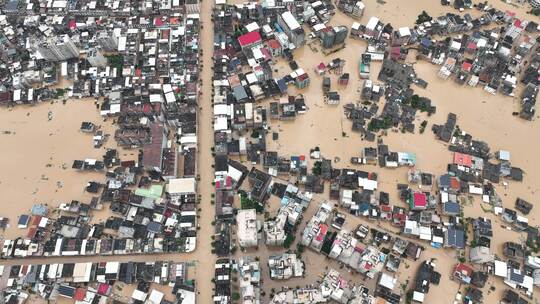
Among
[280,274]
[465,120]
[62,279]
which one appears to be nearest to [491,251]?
[465,120]

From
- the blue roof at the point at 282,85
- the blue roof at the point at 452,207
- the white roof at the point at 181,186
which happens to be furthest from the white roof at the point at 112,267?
the blue roof at the point at 452,207

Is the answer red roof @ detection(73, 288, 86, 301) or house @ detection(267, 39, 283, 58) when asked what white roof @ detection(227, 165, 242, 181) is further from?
red roof @ detection(73, 288, 86, 301)

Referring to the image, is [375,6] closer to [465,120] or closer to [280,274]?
[465,120]

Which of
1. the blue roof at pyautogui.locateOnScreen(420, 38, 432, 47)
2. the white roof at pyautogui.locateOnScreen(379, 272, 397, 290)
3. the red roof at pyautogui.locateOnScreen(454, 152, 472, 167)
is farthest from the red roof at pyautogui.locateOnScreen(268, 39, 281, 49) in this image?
the white roof at pyautogui.locateOnScreen(379, 272, 397, 290)

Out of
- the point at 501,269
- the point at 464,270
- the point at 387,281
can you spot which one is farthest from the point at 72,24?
the point at 501,269

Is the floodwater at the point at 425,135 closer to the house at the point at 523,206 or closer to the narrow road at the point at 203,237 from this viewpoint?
the house at the point at 523,206

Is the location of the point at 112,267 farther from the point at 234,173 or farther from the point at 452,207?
the point at 452,207
